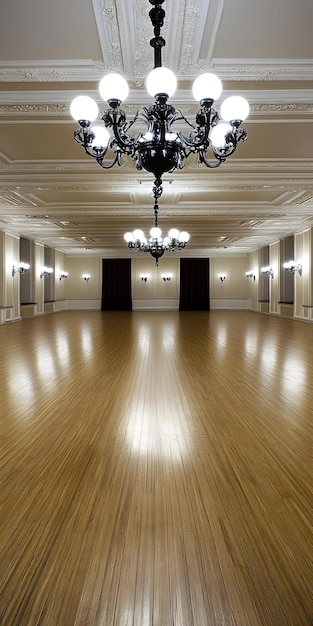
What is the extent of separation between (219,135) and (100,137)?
4.12ft

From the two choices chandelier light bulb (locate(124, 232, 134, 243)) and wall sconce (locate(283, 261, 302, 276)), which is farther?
wall sconce (locate(283, 261, 302, 276))

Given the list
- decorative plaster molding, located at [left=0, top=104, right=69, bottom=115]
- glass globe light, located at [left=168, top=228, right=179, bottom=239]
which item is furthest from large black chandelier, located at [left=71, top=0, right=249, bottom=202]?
glass globe light, located at [left=168, top=228, right=179, bottom=239]

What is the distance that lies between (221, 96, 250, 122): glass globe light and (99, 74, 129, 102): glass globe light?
0.93 metres

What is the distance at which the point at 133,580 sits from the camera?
158 centimetres

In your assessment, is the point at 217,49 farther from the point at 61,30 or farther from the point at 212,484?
the point at 212,484

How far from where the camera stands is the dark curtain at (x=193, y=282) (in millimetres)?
22688

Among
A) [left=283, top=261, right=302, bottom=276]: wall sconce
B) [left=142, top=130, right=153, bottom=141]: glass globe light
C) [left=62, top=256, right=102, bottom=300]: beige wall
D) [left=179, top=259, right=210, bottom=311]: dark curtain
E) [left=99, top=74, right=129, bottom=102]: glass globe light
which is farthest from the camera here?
[left=62, top=256, right=102, bottom=300]: beige wall

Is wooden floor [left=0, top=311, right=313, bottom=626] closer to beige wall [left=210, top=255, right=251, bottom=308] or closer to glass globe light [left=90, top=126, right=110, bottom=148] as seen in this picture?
glass globe light [left=90, top=126, right=110, bottom=148]

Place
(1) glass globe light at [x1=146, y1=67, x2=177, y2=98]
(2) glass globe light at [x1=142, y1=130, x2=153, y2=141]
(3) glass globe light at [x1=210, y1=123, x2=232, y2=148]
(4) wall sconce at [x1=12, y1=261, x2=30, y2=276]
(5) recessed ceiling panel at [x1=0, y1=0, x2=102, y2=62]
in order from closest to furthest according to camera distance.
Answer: (1) glass globe light at [x1=146, y1=67, x2=177, y2=98] < (5) recessed ceiling panel at [x1=0, y1=0, x2=102, y2=62] < (2) glass globe light at [x1=142, y1=130, x2=153, y2=141] < (3) glass globe light at [x1=210, y1=123, x2=232, y2=148] < (4) wall sconce at [x1=12, y1=261, x2=30, y2=276]

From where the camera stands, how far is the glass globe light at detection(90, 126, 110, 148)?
419 cm

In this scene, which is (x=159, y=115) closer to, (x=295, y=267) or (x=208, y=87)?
(x=208, y=87)

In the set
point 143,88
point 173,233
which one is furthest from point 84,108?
point 173,233

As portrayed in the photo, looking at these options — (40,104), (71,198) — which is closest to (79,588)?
(40,104)

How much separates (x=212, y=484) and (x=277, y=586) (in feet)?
2.80
